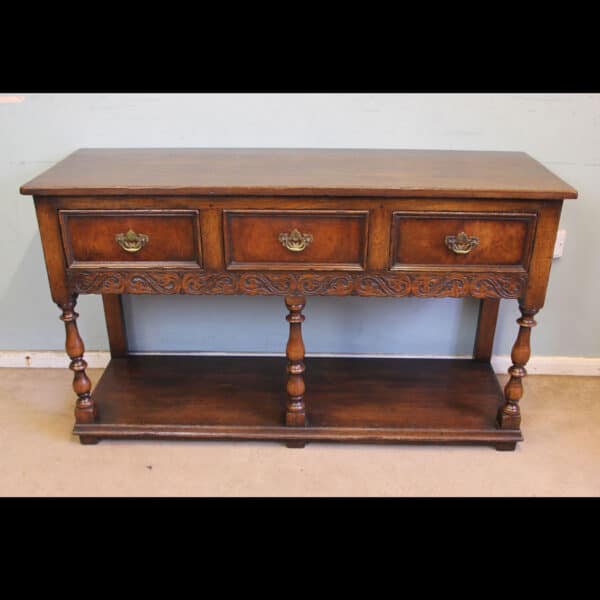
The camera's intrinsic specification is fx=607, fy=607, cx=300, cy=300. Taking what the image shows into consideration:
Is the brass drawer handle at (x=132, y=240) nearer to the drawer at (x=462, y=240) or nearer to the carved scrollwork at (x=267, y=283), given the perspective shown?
the carved scrollwork at (x=267, y=283)

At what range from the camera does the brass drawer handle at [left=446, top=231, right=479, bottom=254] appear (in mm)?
1675

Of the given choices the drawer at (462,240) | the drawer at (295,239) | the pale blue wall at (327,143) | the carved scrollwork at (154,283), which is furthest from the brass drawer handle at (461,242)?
the carved scrollwork at (154,283)

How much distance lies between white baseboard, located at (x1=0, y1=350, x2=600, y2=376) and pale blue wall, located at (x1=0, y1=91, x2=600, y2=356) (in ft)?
0.28

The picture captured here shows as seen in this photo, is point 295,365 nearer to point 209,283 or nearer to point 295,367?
point 295,367

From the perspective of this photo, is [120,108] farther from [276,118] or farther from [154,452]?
[154,452]

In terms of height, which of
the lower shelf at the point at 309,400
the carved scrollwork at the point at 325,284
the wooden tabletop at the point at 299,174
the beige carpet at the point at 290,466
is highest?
the wooden tabletop at the point at 299,174

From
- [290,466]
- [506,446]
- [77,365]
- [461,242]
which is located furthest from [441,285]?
[77,365]

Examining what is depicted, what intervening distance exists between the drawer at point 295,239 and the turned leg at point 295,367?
0.45 ft

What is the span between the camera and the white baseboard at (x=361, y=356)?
2375 mm

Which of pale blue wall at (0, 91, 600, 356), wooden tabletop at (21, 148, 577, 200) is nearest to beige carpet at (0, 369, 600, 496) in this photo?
pale blue wall at (0, 91, 600, 356)

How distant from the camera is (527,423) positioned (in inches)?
83.7

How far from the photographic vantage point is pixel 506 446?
199cm

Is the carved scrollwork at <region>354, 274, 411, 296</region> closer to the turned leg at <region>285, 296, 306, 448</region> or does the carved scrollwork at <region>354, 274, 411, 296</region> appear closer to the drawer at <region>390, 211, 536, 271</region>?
the drawer at <region>390, 211, 536, 271</region>

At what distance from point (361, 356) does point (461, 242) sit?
82cm
